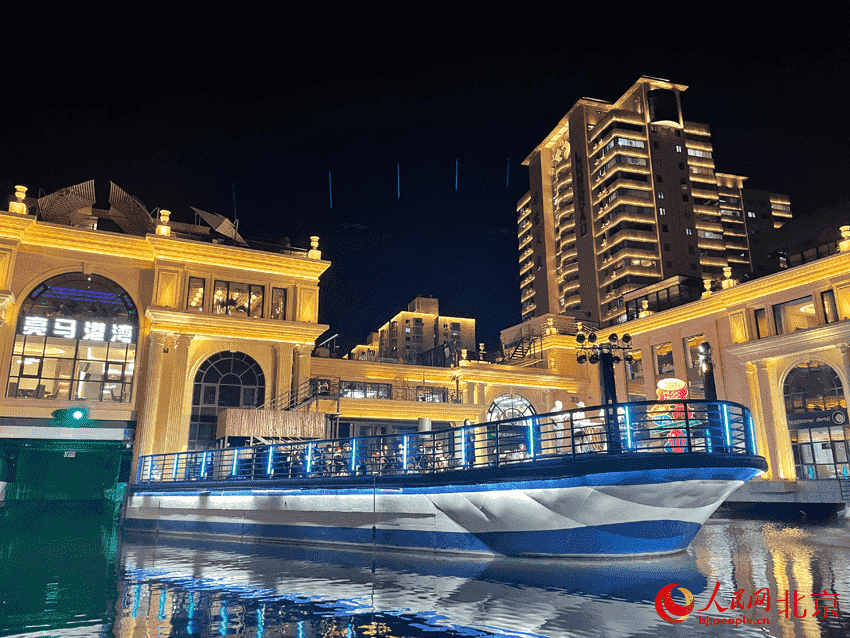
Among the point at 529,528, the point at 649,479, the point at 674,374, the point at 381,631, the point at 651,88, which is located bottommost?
the point at 381,631

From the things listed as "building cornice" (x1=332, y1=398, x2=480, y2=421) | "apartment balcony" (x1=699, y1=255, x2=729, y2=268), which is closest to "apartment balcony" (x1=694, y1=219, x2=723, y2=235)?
"apartment balcony" (x1=699, y1=255, x2=729, y2=268)

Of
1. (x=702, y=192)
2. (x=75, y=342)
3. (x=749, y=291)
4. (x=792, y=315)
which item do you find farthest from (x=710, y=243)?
(x=75, y=342)

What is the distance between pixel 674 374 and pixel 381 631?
38642 millimetres

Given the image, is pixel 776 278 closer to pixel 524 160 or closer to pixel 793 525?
pixel 793 525

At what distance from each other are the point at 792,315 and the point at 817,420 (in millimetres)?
6066

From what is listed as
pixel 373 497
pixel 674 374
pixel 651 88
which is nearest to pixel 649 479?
pixel 373 497

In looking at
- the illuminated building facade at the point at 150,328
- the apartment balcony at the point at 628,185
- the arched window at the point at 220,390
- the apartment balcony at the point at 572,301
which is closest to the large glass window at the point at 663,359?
the illuminated building facade at the point at 150,328

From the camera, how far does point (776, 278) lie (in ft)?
116

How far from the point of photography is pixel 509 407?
43031 mm

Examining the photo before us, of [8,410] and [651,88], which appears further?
[651,88]

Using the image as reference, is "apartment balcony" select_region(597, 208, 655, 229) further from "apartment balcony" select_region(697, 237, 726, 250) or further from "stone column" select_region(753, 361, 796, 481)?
"stone column" select_region(753, 361, 796, 481)

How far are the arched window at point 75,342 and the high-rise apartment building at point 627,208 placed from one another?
204ft

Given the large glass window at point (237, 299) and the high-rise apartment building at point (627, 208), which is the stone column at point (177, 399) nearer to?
the large glass window at point (237, 299)

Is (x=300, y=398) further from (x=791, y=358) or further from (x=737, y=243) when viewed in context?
(x=737, y=243)
